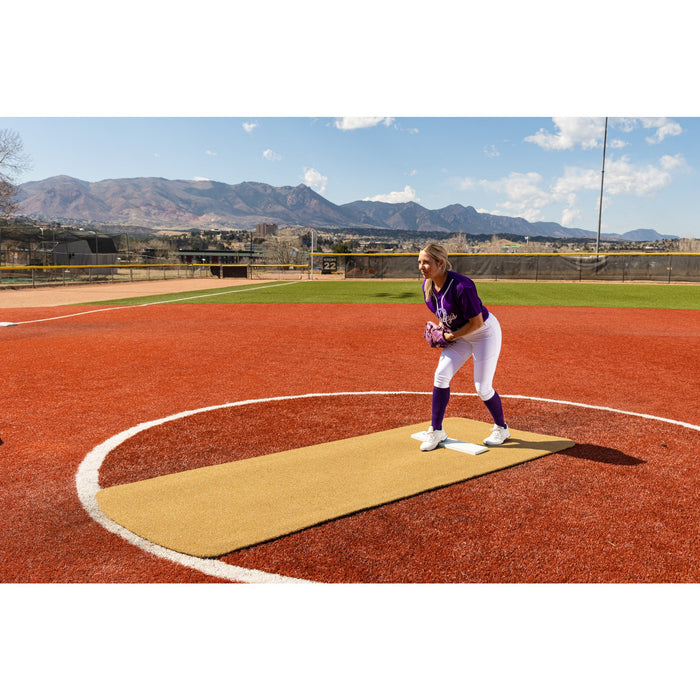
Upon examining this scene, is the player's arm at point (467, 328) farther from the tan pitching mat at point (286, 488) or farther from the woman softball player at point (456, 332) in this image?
the tan pitching mat at point (286, 488)

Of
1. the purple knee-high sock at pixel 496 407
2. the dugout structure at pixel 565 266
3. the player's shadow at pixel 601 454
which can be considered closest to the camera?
the player's shadow at pixel 601 454

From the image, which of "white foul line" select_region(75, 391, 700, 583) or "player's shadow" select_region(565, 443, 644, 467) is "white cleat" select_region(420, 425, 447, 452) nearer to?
"player's shadow" select_region(565, 443, 644, 467)

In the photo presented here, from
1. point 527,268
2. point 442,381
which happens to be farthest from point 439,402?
point 527,268

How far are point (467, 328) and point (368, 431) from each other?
161 centimetres

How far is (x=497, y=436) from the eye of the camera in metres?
5.12

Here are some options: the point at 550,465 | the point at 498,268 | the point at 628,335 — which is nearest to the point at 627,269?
the point at 498,268

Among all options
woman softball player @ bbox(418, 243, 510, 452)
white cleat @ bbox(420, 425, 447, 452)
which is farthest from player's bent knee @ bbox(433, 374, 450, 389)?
white cleat @ bbox(420, 425, 447, 452)

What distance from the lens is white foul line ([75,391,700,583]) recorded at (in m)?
2.98

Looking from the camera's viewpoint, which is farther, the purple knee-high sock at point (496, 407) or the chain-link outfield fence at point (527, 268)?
the chain-link outfield fence at point (527, 268)

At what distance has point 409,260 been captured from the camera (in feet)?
130

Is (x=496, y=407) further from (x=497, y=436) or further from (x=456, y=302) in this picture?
(x=456, y=302)

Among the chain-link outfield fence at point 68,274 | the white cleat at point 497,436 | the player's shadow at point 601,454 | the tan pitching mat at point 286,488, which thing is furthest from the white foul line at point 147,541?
the chain-link outfield fence at point 68,274

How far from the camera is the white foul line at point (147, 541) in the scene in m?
2.98

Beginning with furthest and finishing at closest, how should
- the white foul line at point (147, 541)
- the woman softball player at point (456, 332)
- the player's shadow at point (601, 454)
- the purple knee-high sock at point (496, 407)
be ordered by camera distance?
1. the purple knee-high sock at point (496, 407)
2. the player's shadow at point (601, 454)
3. the woman softball player at point (456, 332)
4. the white foul line at point (147, 541)
